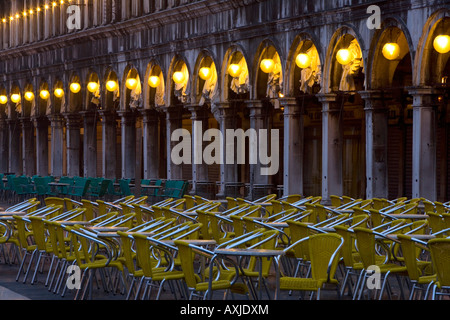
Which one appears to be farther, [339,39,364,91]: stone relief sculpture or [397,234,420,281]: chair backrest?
[339,39,364,91]: stone relief sculpture

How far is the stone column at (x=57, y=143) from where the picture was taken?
49781 mm

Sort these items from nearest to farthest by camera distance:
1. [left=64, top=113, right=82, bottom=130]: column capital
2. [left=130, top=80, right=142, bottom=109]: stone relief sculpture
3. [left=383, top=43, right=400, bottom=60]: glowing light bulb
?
1. [left=383, top=43, right=400, bottom=60]: glowing light bulb
2. [left=130, top=80, right=142, bottom=109]: stone relief sculpture
3. [left=64, top=113, right=82, bottom=130]: column capital

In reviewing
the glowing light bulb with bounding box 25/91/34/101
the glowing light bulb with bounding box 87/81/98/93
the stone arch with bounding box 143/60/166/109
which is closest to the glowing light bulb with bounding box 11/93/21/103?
the glowing light bulb with bounding box 25/91/34/101

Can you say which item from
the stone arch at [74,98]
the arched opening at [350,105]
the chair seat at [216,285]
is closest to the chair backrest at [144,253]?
the chair seat at [216,285]

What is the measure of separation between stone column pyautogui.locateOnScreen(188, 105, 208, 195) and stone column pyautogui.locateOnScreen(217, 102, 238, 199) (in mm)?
1814

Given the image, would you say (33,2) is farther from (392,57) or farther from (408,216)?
(408,216)

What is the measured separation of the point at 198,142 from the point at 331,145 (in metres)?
8.65

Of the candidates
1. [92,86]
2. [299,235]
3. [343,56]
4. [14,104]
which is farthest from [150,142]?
[299,235]

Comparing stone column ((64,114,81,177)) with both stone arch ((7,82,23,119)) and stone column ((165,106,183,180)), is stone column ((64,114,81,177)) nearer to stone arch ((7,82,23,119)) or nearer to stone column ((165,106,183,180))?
stone arch ((7,82,23,119))

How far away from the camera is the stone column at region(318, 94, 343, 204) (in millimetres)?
28672

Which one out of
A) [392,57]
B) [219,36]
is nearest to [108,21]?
[219,36]

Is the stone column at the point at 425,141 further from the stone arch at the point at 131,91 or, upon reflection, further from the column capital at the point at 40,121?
the column capital at the point at 40,121

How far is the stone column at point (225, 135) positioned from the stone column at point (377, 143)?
8.33 metres

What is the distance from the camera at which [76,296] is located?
43.5 feet
